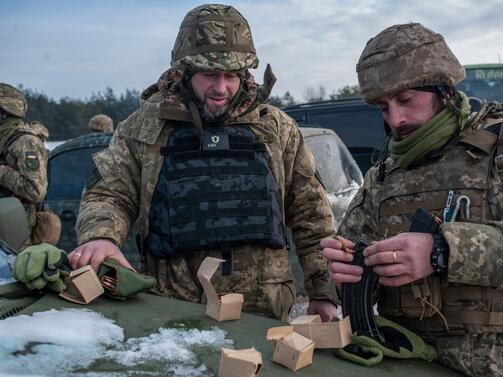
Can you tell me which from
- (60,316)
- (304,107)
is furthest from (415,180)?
(304,107)

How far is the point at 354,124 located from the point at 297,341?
6.14 metres

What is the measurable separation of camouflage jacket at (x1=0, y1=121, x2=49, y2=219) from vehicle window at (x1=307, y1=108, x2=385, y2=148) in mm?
3225

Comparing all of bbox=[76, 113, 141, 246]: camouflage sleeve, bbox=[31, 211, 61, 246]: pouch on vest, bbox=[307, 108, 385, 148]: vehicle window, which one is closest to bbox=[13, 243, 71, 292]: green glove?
bbox=[76, 113, 141, 246]: camouflage sleeve

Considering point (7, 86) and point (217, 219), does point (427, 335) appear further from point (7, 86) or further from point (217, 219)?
point (7, 86)

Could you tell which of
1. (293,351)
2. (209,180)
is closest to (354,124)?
(209,180)

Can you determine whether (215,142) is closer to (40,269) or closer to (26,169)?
(40,269)

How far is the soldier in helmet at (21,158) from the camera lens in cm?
589

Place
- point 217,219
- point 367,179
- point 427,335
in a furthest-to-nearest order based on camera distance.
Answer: point 217,219, point 367,179, point 427,335

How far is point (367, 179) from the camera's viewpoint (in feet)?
8.57

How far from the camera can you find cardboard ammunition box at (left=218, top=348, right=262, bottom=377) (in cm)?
167

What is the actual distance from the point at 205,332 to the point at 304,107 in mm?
6201

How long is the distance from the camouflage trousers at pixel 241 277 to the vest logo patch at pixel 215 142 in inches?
17.8

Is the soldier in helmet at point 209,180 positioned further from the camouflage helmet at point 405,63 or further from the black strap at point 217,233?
the camouflage helmet at point 405,63

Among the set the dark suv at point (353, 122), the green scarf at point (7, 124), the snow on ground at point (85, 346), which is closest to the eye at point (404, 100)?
the snow on ground at point (85, 346)
